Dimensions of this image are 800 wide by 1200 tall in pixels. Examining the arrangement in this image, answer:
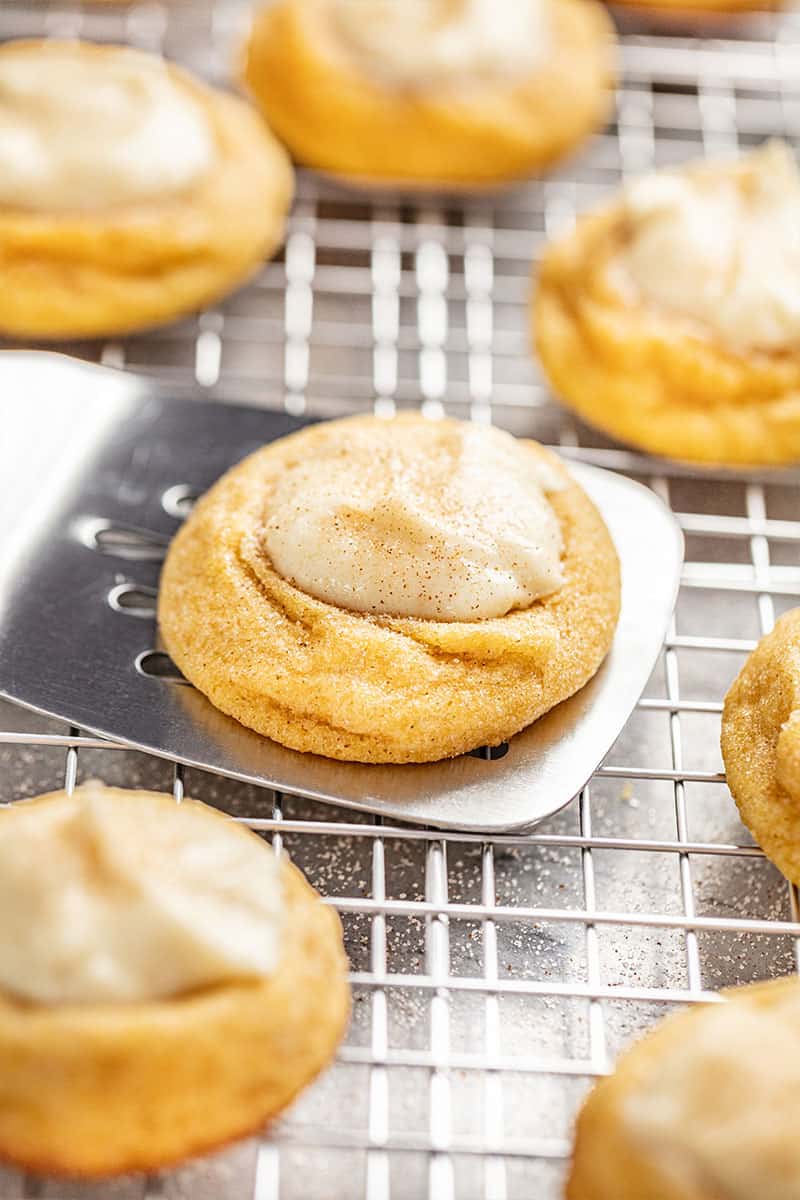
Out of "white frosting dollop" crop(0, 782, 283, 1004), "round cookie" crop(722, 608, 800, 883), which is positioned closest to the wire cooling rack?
"round cookie" crop(722, 608, 800, 883)

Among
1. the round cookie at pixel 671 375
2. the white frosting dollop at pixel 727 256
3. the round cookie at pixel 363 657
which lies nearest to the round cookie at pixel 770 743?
the round cookie at pixel 363 657

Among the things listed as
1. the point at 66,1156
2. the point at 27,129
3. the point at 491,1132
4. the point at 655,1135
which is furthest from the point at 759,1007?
the point at 27,129

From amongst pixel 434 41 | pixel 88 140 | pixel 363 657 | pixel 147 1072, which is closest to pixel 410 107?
pixel 434 41

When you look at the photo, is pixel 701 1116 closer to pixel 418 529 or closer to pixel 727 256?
pixel 418 529

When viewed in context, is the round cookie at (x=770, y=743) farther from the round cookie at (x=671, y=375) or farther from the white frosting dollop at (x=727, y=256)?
the white frosting dollop at (x=727, y=256)

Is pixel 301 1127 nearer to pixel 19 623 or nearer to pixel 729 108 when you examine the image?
pixel 19 623

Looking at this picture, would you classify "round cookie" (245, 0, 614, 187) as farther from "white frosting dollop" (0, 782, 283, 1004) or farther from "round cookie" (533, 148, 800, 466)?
"white frosting dollop" (0, 782, 283, 1004)

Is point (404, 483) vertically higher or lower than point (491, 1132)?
higher
